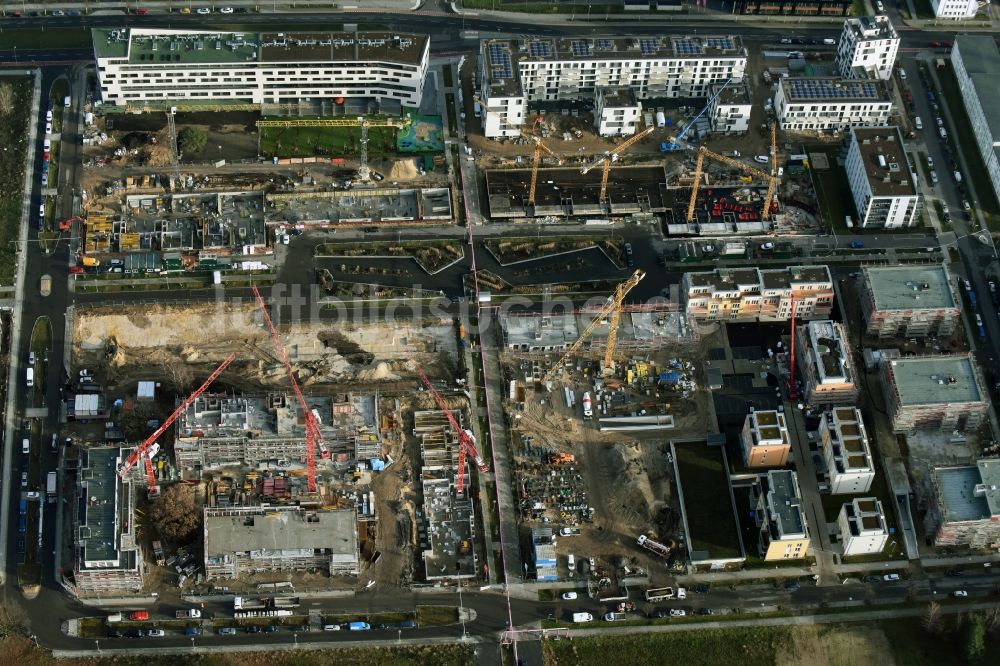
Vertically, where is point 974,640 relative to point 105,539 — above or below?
below

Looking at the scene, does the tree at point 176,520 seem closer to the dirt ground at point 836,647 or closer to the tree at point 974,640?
the dirt ground at point 836,647

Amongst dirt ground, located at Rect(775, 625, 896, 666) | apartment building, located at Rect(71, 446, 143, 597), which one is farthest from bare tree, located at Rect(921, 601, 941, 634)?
apartment building, located at Rect(71, 446, 143, 597)

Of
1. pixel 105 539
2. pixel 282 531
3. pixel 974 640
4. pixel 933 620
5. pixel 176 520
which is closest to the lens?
pixel 974 640

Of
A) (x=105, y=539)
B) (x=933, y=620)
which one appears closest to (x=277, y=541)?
(x=105, y=539)

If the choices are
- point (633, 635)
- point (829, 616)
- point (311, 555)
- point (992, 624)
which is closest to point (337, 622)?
point (311, 555)

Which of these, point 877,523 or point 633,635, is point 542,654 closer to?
point 633,635

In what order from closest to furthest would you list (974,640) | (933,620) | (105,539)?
(974,640) → (105,539) → (933,620)

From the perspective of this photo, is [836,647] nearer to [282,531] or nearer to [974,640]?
[974,640]
